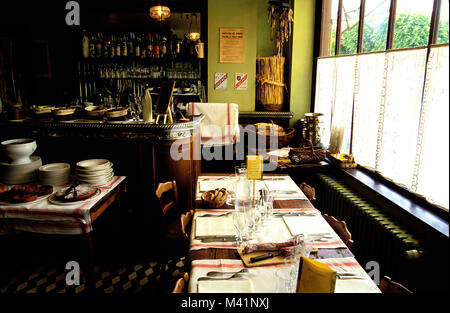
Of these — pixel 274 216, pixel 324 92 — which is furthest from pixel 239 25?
pixel 274 216

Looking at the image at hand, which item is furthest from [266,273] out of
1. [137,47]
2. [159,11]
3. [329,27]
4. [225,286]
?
[137,47]

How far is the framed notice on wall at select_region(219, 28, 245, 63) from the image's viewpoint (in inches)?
204

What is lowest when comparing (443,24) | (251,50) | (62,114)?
(62,114)

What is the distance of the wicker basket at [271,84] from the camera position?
17.0 ft

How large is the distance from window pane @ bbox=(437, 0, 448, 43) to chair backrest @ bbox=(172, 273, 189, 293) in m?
2.13

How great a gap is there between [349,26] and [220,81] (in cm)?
218

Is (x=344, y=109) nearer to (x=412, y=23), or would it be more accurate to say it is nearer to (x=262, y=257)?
(x=412, y=23)

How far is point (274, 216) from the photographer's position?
205 cm

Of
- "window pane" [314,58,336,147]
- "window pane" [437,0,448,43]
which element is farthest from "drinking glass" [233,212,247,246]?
"window pane" [314,58,336,147]

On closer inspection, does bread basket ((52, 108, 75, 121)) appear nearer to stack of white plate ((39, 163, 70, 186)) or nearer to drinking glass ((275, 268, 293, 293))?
stack of white plate ((39, 163, 70, 186))

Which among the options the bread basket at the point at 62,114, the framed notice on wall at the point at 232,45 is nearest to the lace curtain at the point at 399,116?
the framed notice on wall at the point at 232,45

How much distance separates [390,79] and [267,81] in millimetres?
2675

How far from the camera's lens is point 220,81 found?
530 centimetres
